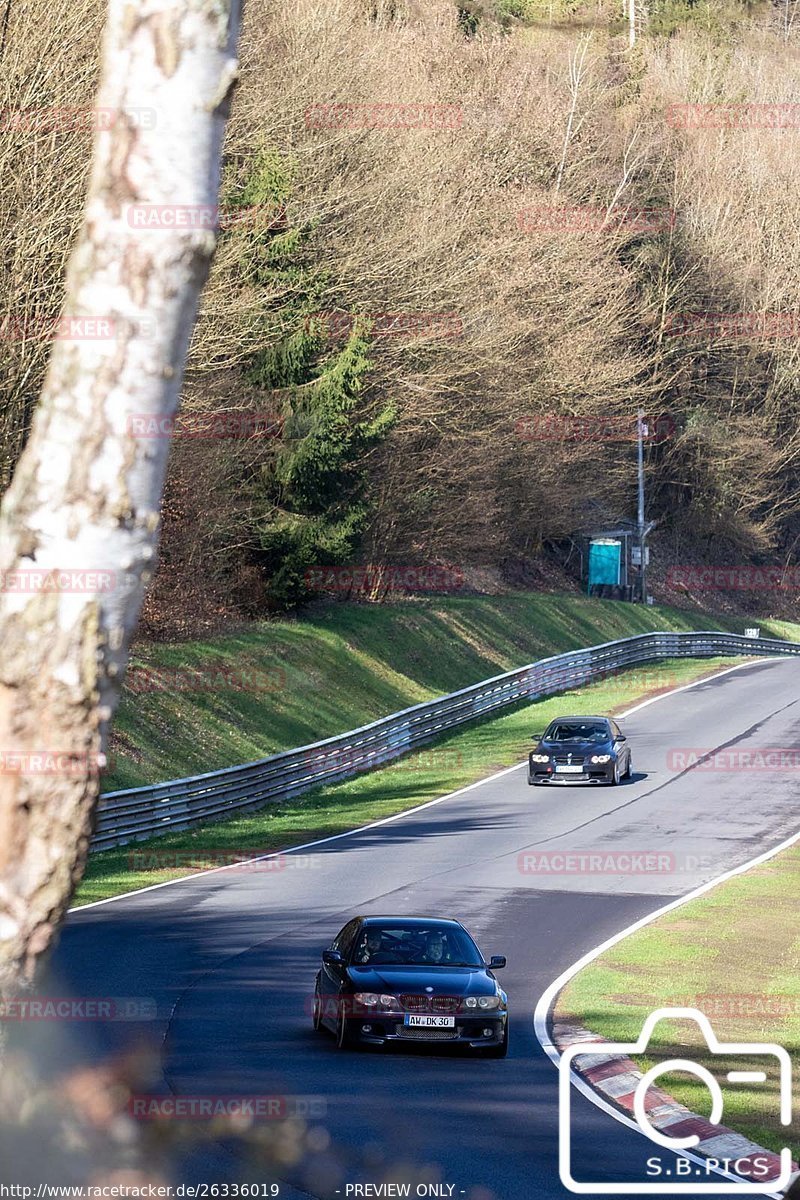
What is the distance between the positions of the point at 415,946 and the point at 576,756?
19123 mm

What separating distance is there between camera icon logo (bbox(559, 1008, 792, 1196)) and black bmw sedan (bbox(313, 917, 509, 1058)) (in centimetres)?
84

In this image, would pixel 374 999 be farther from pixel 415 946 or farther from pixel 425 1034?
pixel 415 946

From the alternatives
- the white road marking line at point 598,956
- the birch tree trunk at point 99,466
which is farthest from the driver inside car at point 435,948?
the birch tree trunk at point 99,466

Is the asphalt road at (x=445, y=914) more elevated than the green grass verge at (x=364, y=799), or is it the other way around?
the asphalt road at (x=445, y=914)

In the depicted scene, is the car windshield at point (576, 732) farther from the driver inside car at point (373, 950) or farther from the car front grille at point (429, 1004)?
the car front grille at point (429, 1004)

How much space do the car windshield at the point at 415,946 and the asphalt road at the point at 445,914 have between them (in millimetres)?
881

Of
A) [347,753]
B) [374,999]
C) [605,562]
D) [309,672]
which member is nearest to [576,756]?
[347,753]

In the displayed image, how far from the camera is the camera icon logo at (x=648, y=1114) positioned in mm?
10188

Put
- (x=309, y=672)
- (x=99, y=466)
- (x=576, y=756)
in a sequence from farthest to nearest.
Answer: (x=309, y=672) < (x=576, y=756) < (x=99, y=466)

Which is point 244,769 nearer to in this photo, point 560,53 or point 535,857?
point 535,857

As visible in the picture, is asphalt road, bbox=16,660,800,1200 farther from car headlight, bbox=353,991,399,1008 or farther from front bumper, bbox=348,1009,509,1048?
car headlight, bbox=353,991,399,1008

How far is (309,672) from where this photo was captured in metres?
41.8

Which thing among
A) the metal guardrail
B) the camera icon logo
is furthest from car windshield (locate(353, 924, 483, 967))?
the metal guardrail

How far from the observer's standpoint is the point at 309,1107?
11.9 meters
